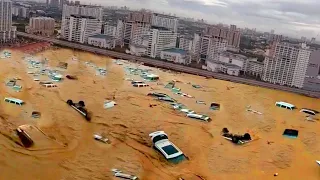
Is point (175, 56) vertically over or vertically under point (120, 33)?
under

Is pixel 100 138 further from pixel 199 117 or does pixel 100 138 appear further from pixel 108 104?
pixel 199 117

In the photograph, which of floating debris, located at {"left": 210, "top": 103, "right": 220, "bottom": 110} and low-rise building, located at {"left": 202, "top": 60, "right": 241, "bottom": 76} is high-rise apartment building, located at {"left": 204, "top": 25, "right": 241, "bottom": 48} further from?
floating debris, located at {"left": 210, "top": 103, "right": 220, "bottom": 110}

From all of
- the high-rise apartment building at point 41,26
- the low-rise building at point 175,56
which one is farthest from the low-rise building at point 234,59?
the high-rise apartment building at point 41,26

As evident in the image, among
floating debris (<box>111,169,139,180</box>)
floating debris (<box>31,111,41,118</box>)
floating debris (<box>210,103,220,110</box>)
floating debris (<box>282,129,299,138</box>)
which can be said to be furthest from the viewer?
floating debris (<box>210,103,220,110</box>)

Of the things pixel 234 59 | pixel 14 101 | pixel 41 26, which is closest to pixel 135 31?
pixel 41 26

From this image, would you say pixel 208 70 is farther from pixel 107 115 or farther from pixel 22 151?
pixel 22 151

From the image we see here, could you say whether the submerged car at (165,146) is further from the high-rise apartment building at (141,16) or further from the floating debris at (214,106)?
the high-rise apartment building at (141,16)

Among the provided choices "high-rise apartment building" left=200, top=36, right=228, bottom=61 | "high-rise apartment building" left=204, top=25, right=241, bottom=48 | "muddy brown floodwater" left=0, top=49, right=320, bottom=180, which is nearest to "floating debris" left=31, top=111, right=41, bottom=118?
"muddy brown floodwater" left=0, top=49, right=320, bottom=180
